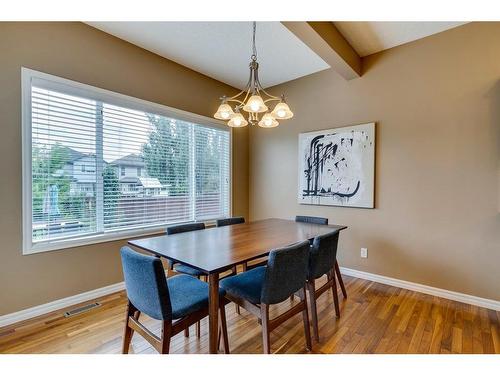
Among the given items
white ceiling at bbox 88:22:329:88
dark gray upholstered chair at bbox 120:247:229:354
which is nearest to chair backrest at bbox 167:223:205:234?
dark gray upholstered chair at bbox 120:247:229:354

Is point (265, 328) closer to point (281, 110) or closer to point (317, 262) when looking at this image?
point (317, 262)

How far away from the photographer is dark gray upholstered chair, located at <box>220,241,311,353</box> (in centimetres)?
146

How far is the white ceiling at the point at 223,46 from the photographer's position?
2412 mm

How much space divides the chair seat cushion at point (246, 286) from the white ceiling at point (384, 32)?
2454mm

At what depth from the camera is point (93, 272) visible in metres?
2.51

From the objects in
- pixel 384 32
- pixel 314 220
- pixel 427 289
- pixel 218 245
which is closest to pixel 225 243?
pixel 218 245

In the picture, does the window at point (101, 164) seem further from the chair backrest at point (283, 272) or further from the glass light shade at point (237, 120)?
the chair backrest at point (283, 272)

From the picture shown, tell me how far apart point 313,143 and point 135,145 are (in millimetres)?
2280

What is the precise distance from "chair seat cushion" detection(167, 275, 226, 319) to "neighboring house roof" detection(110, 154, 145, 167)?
1556 mm

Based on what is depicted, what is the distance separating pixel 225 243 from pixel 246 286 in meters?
0.35

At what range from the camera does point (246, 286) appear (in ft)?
5.51

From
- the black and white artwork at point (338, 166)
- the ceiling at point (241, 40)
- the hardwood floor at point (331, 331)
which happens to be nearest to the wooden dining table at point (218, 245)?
the hardwood floor at point (331, 331)

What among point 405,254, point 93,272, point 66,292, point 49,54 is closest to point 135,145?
point 49,54
